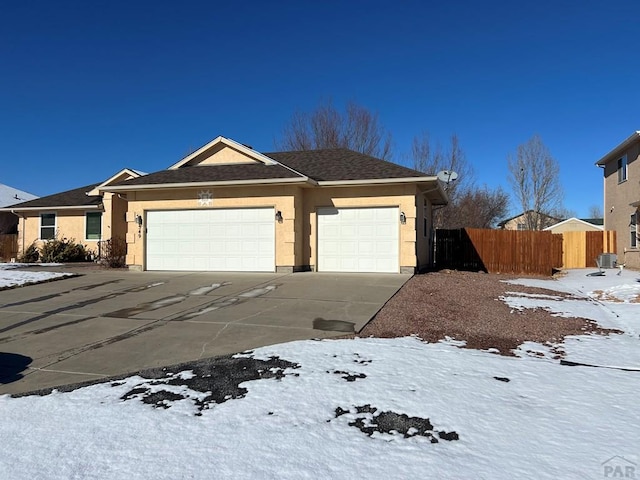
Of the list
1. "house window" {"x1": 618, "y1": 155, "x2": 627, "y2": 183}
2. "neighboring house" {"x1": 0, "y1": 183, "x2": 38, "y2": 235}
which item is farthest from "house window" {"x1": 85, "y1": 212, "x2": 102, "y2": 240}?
"house window" {"x1": 618, "y1": 155, "x2": 627, "y2": 183}

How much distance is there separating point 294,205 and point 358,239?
2409 mm

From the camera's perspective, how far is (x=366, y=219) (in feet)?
46.2

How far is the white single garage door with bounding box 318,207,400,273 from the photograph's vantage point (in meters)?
13.8

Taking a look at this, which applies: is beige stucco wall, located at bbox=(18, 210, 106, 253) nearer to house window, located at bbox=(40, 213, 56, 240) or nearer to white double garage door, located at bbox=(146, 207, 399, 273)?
house window, located at bbox=(40, 213, 56, 240)

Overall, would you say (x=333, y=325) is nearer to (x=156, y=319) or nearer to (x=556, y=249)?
(x=156, y=319)

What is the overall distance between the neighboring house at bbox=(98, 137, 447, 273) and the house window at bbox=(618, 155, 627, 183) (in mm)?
12315

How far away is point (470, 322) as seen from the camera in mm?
7402

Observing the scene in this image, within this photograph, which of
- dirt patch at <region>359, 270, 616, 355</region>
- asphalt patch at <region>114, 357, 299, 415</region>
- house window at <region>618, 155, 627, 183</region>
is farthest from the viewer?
house window at <region>618, 155, 627, 183</region>

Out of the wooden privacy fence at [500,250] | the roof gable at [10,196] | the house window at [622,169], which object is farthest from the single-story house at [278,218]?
the roof gable at [10,196]

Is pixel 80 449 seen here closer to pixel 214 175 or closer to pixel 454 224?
pixel 214 175

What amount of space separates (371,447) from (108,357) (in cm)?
380

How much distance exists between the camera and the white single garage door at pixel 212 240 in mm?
13984

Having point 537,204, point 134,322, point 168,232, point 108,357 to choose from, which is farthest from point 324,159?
point 537,204

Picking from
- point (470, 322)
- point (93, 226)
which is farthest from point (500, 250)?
point (93, 226)
